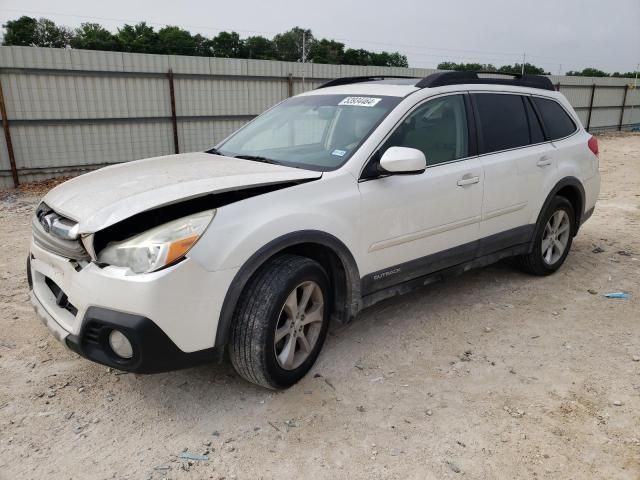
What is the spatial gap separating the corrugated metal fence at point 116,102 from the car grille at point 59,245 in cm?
759

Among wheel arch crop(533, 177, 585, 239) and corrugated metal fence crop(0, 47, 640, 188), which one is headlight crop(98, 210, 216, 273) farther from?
corrugated metal fence crop(0, 47, 640, 188)

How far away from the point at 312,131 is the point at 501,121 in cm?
159

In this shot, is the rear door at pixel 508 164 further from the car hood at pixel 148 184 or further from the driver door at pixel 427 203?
the car hood at pixel 148 184

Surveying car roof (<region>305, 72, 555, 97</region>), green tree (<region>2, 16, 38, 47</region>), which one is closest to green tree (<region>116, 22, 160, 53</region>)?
green tree (<region>2, 16, 38, 47</region>)

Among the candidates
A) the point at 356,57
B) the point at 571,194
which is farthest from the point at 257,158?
the point at 356,57

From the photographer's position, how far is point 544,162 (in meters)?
4.50

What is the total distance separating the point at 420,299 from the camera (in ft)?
14.6

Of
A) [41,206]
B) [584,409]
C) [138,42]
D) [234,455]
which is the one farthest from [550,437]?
[138,42]

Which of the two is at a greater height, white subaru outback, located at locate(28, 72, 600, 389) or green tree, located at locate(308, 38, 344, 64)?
green tree, located at locate(308, 38, 344, 64)

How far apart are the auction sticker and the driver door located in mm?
277

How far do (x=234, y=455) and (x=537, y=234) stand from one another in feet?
10.8

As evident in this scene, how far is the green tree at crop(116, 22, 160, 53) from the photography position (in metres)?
47.0

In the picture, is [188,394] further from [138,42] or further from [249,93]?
[138,42]

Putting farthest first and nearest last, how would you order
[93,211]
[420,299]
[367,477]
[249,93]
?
[249,93] < [420,299] < [93,211] < [367,477]
